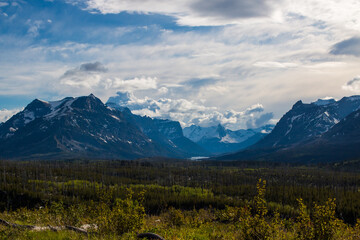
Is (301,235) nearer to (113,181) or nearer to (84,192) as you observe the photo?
(84,192)

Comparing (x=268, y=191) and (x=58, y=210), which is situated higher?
(x=58, y=210)

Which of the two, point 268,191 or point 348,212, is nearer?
point 348,212

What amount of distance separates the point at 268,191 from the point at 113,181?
102431mm

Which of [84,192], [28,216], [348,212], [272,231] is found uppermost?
[272,231]

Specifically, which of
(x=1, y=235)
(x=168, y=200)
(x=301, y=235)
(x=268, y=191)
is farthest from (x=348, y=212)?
(x=1, y=235)

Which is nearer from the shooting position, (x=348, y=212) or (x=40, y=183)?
(x=348, y=212)

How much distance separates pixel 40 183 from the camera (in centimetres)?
15262

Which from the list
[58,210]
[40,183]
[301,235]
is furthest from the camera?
[40,183]

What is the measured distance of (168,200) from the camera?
12656cm

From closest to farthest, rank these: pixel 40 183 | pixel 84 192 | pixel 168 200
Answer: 1. pixel 168 200
2. pixel 84 192
3. pixel 40 183

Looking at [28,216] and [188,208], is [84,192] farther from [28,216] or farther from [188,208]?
[28,216]

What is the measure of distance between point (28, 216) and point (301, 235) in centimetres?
3641

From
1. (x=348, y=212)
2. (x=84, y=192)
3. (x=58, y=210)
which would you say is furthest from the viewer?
(x=84, y=192)

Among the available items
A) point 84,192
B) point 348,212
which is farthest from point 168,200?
point 348,212
